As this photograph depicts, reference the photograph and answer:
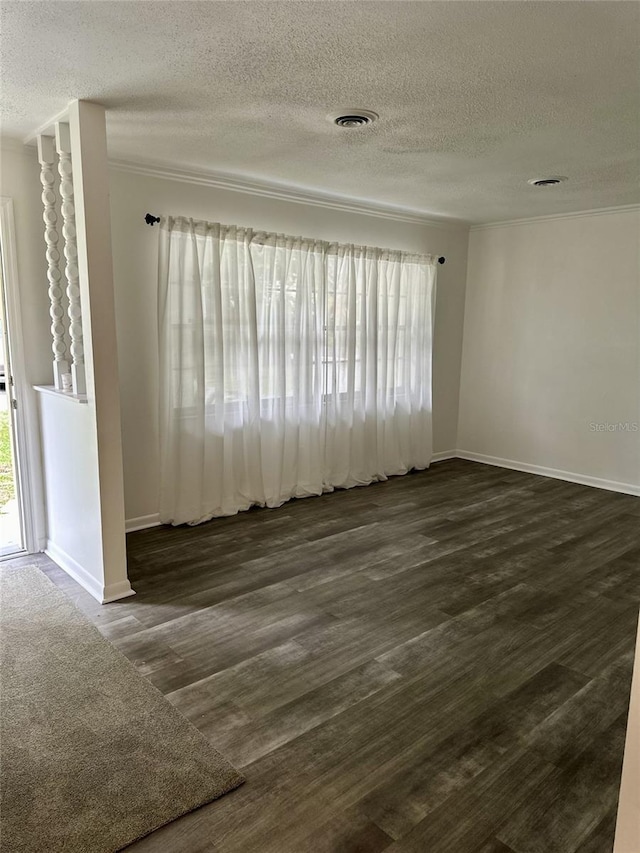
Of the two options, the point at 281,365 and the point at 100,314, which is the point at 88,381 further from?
the point at 281,365

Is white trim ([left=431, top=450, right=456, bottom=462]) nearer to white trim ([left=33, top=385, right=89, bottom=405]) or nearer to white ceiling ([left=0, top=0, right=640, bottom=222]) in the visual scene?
white ceiling ([left=0, top=0, right=640, bottom=222])

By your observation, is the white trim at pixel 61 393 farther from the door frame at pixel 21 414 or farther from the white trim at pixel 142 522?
the white trim at pixel 142 522

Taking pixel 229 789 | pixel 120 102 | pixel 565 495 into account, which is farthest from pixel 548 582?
pixel 120 102

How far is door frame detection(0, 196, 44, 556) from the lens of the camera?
3328 mm

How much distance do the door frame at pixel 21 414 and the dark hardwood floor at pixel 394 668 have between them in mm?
293

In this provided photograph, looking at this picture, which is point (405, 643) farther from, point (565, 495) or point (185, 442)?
point (565, 495)

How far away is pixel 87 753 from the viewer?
6.52ft

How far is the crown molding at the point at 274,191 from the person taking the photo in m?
3.73

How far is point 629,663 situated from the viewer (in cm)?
255

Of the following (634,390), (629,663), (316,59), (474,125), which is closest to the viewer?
(316,59)

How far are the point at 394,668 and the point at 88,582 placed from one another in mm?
1780

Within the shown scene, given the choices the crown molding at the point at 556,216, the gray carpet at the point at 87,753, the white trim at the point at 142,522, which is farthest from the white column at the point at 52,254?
the crown molding at the point at 556,216

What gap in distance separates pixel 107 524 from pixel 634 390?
14.6 feet

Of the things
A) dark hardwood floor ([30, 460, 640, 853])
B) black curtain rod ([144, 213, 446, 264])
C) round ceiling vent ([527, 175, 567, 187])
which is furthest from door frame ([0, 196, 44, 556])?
round ceiling vent ([527, 175, 567, 187])
